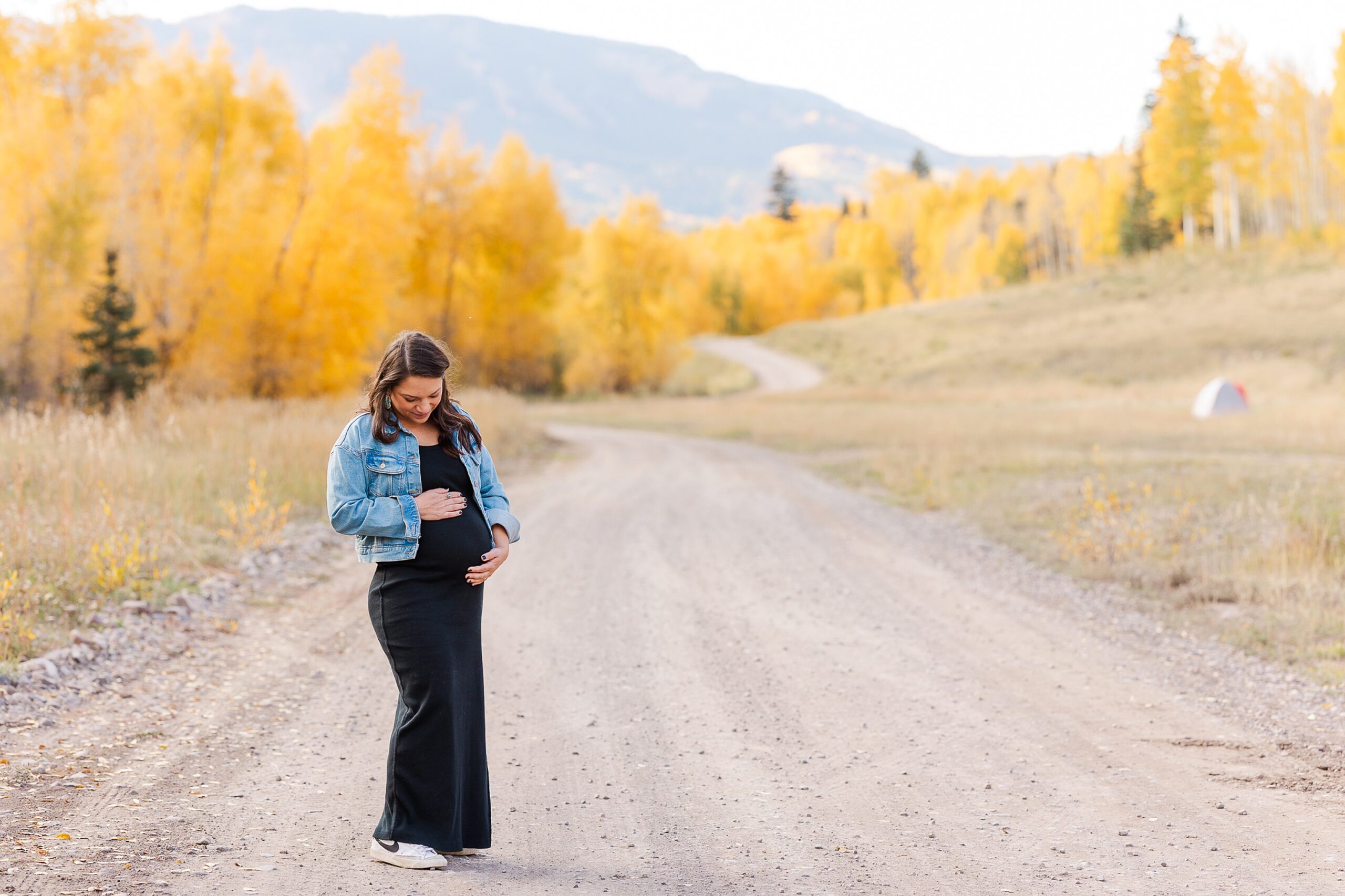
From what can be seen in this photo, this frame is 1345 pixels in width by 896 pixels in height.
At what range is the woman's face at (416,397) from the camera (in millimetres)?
A: 3740

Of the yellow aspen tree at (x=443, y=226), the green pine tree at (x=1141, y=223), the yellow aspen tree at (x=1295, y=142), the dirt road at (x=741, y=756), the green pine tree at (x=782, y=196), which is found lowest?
the dirt road at (x=741, y=756)

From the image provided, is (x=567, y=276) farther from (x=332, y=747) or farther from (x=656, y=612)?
(x=332, y=747)

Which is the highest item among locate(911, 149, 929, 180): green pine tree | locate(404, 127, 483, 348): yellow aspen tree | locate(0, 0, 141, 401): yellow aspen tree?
locate(911, 149, 929, 180): green pine tree

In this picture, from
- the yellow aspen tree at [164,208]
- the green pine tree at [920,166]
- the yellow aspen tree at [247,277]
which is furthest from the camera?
the green pine tree at [920,166]

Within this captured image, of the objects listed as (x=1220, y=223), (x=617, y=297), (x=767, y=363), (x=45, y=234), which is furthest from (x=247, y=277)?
(x=1220, y=223)

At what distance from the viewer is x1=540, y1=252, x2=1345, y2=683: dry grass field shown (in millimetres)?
9211

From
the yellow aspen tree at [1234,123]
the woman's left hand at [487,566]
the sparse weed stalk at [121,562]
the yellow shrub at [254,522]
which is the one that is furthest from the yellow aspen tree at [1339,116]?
the woman's left hand at [487,566]

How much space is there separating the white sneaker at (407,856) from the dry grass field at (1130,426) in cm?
556

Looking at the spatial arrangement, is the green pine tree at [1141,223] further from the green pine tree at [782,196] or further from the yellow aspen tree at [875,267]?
the green pine tree at [782,196]

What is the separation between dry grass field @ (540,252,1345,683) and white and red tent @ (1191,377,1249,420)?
1.19 metres

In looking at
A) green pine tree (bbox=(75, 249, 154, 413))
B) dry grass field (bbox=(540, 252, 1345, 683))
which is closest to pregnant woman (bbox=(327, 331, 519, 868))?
dry grass field (bbox=(540, 252, 1345, 683))

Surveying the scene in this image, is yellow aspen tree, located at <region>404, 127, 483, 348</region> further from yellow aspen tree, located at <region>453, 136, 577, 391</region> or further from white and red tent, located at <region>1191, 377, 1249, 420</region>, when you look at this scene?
white and red tent, located at <region>1191, 377, 1249, 420</region>

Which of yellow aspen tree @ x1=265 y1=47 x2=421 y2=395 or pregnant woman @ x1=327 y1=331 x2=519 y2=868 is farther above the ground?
yellow aspen tree @ x1=265 y1=47 x2=421 y2=395

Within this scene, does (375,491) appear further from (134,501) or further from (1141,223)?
(1141,223)
